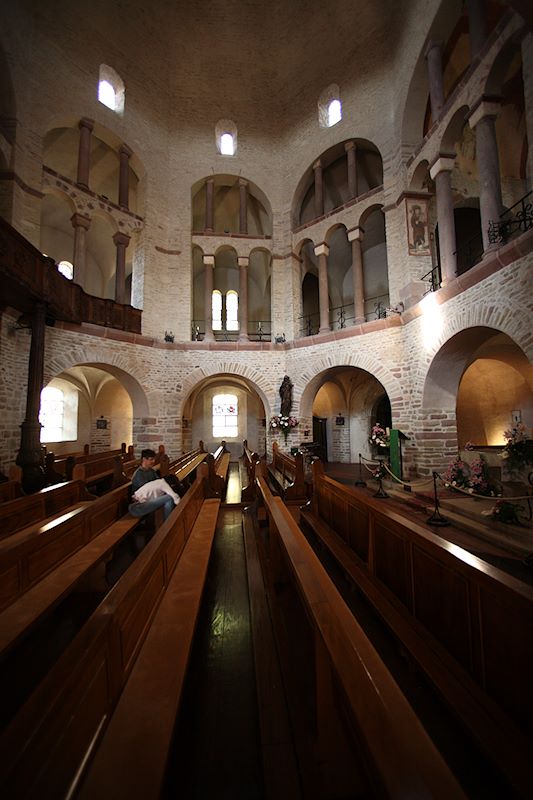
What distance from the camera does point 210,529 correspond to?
4223 millimetres

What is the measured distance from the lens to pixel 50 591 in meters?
2.72

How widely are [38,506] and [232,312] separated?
15472 millimetres

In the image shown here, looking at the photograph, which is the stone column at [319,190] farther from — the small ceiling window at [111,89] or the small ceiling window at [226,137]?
the small ceiling window at [111,89]

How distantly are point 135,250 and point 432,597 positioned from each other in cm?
1430

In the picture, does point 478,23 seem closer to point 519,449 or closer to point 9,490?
point 519,449

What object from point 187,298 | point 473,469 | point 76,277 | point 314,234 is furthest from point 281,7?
point 473,469

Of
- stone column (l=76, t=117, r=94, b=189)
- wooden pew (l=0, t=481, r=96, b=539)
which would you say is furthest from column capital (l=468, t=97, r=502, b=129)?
stone column (l=76, t=117, r=94, b=189)

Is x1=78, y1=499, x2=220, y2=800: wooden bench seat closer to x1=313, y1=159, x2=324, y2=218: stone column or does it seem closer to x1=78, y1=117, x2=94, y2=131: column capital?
x1=313, y1=159, x2=324, y2=218: stone column

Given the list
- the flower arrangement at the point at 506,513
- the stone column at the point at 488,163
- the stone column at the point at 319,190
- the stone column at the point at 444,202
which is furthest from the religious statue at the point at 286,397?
the flower arrangement at the point at 506,513

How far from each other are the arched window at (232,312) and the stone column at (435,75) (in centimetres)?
1164

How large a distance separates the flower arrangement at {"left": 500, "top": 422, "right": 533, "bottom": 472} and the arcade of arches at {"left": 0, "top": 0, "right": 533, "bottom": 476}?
1.48 metres

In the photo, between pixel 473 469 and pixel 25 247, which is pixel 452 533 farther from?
pixel 25 247

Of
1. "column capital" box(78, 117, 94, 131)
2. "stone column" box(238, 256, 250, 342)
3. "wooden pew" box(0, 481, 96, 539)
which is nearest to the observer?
"wooden pew" box(0, 481, 96, 539)

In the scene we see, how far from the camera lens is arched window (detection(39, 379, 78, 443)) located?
1468 cm
